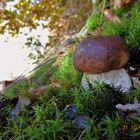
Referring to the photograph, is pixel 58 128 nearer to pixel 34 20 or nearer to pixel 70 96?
pixel 70 96

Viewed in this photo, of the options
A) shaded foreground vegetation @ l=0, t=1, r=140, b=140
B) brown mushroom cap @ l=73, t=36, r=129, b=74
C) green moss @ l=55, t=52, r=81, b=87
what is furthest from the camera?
green moss @ l=55, t=52, r=81, b=87

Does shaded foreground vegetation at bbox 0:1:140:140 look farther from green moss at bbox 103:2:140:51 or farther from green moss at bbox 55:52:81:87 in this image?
green moss at bbox 103:2:140:51

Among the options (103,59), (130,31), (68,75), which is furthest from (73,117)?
(130,31)

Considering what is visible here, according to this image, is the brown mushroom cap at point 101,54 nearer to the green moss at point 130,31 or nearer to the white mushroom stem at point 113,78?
the white mushroom stem at point 113,78

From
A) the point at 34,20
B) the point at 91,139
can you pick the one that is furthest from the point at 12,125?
the point at 34,20

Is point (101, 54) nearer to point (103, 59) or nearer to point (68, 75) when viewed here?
point (103, 59)

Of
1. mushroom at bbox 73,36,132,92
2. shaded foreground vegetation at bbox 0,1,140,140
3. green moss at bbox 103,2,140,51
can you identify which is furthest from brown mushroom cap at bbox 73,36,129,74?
green moss at bbox 103,2,140,51

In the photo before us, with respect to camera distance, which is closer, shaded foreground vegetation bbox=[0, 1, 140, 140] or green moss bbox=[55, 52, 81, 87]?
shaded foreground vegetation bbox=[0, 1, 140, 140]
